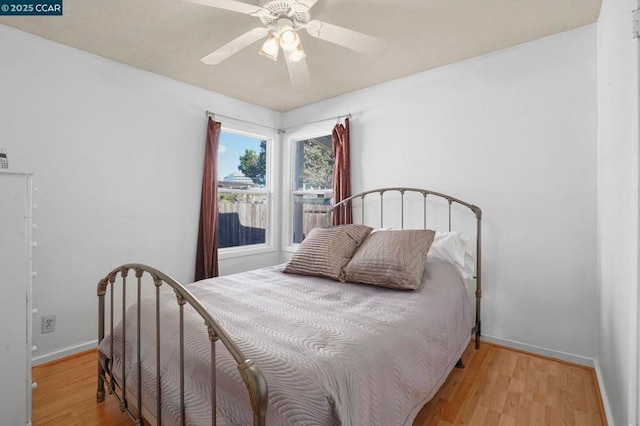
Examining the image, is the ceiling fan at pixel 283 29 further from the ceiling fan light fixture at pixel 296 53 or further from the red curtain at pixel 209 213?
the red curtain at pixel 209 213

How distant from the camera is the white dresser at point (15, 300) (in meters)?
1.56

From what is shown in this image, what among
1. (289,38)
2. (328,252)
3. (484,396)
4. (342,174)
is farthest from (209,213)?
(484,396)

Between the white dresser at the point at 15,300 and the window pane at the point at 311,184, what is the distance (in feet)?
8.45

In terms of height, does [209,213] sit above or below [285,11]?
below

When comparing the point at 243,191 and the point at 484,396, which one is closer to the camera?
the point at 484,396

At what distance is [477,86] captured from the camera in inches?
107

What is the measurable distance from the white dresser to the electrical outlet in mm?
993

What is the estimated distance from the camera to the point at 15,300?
1.60m

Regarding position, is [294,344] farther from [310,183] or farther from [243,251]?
[310,183]

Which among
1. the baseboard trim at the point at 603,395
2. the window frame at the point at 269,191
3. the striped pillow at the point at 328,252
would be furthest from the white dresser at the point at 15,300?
the baseboard trim at the point at 603,395

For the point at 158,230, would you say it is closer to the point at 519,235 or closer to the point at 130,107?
the point at 130,107

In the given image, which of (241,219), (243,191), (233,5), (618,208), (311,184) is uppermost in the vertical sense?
(233,5)

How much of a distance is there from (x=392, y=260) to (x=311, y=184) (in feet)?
7.11

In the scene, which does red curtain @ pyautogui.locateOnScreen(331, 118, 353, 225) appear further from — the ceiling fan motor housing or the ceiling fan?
the ceiling fan motor housing
